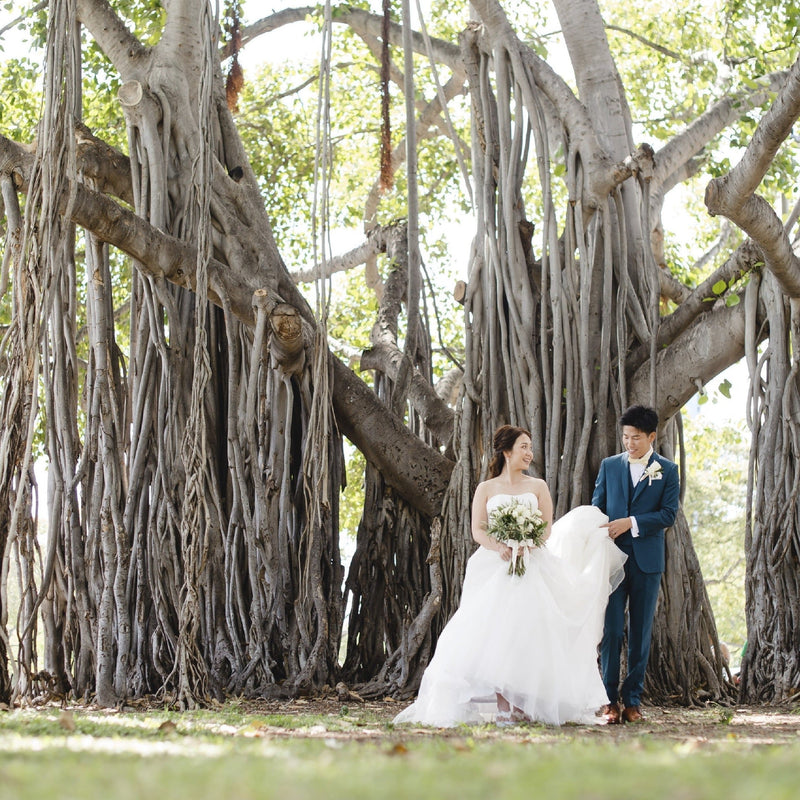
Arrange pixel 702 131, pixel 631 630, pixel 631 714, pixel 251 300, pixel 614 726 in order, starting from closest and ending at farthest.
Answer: pixel 614 726, pixel 631 714, pixel 631 630, pixel 251 300, pixel 702 131

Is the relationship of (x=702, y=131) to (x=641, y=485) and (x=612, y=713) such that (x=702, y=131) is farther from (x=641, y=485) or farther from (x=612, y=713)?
(x=612, y=713)

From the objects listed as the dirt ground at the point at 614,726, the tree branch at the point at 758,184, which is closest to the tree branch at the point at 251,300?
the dirt ground at the point at 614,726

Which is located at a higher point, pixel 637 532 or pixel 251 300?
pixel 251 300

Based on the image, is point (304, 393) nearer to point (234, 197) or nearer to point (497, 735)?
point (234, 197)

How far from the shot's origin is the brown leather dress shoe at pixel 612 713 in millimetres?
3498

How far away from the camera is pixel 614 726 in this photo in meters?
3.37

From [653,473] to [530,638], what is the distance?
73cm

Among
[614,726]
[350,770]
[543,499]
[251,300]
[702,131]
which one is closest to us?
[350,770]

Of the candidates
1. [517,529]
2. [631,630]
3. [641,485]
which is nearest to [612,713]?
[631,630]

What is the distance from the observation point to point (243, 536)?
4680 mm

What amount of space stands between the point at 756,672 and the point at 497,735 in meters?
2.00

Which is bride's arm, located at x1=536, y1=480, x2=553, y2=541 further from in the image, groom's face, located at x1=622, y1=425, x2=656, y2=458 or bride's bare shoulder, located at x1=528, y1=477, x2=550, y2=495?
groom's face, located at x1=622, y1=425, x2=656, y2=458

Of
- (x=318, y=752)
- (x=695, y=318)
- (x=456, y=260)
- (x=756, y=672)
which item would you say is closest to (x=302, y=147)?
(x=456, y=260)

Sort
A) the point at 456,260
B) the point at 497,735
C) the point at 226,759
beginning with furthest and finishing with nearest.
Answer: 1. the point at 456,260
2. the point at 497,735
3. the point at 226,759
